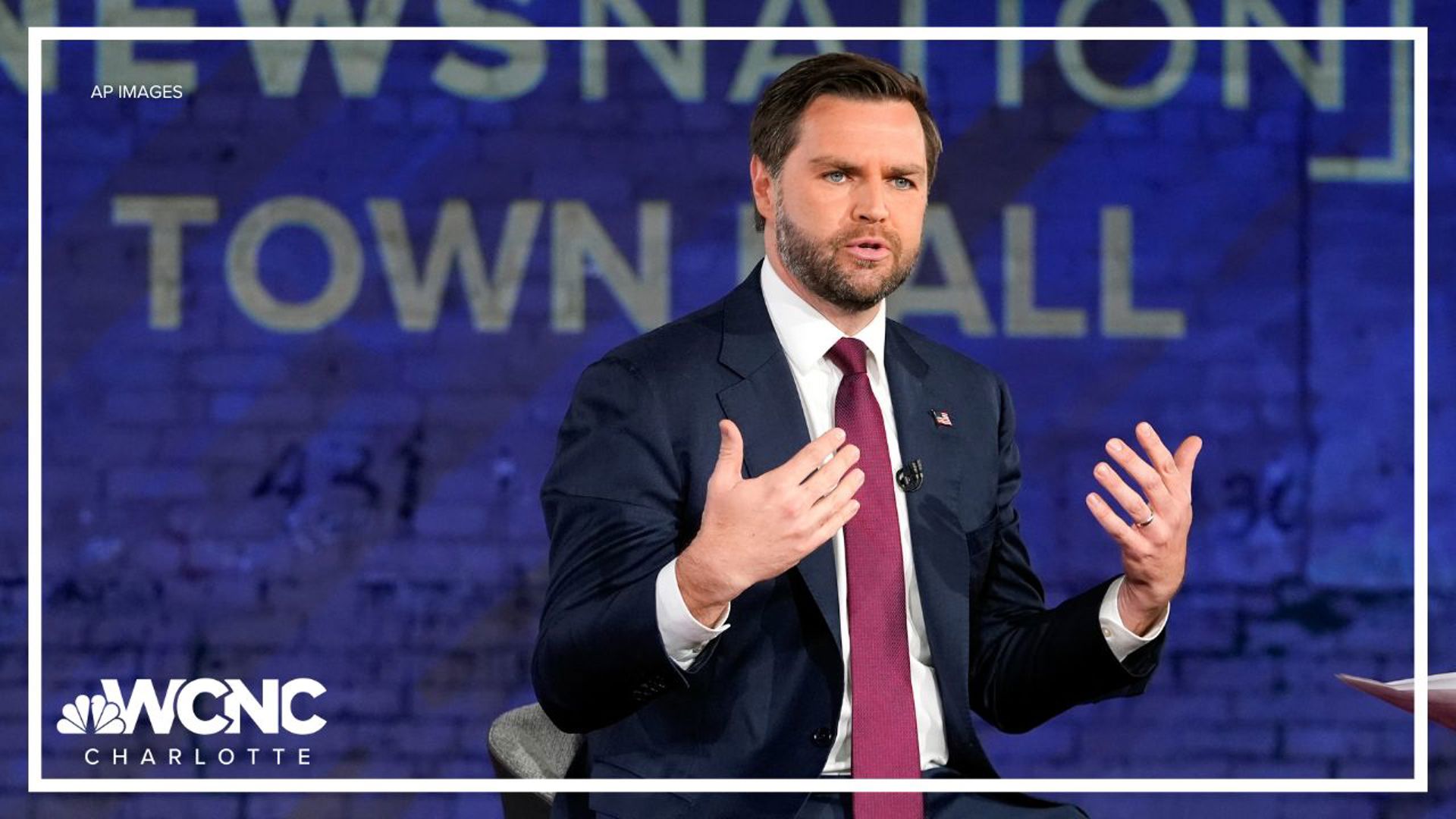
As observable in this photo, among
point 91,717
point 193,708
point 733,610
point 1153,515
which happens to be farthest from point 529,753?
point 91,717

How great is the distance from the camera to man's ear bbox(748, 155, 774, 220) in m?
2.20

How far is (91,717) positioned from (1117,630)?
7.19 ft

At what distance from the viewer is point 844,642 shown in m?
2.03

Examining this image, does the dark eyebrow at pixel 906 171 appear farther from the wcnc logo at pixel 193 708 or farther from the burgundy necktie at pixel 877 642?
the wcnc logo at pixel 193 708

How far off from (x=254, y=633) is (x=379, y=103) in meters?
1.03

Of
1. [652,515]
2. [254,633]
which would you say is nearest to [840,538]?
[652,515]

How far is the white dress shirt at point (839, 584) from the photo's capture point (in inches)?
74.3

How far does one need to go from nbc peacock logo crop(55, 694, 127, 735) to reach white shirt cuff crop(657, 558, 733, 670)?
1.82m

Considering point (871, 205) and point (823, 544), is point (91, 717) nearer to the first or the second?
point (823, 544)

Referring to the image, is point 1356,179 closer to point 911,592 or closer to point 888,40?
point 888,40

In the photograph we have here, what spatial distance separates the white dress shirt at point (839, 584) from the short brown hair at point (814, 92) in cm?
15

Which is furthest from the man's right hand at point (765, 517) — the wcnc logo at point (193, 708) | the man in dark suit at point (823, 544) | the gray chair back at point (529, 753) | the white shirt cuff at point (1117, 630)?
the wcnc logo at point (193, 708)

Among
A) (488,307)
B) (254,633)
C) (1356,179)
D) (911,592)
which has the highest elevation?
(1356,179)

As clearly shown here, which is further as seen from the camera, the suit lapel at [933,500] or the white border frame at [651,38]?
the white border frame at [651,38]
